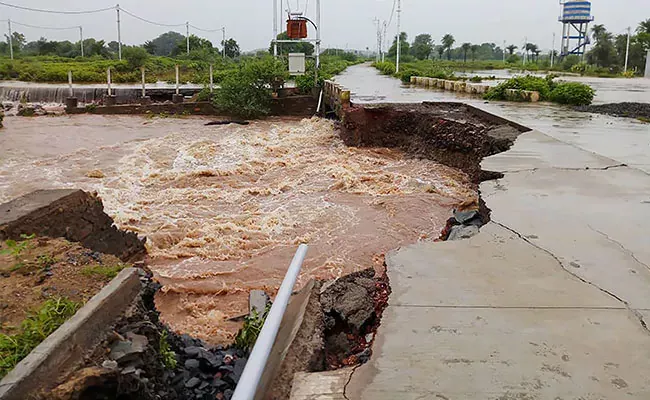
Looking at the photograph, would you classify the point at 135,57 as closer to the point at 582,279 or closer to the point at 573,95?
the point at 573,95

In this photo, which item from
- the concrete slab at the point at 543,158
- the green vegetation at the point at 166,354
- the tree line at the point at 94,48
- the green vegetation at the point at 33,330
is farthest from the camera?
the tree line at the point at 94,48

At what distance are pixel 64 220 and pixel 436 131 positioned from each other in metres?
9.52

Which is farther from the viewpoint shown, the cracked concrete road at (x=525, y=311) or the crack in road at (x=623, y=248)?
the crack in road at (x=623, y=248)

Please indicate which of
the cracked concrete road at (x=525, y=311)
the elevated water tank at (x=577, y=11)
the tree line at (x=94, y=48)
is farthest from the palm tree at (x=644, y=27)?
the cracked concrete road at (x=525, y=311)

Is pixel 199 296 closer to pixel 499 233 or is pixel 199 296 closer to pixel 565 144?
pixel 499 233

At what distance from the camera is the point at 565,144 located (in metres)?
9.03

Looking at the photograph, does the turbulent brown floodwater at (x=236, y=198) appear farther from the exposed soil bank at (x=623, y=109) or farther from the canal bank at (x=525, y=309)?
the exposed soil bank at (x=623, y=109)

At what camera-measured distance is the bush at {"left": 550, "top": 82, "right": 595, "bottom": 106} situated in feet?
55.9

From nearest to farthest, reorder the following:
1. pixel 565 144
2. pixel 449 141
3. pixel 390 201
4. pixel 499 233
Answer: pixel 499 233 < pixel 565 144 < pixel 390 201 < pixel 449 141

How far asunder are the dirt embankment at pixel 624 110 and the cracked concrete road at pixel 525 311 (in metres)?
9.34

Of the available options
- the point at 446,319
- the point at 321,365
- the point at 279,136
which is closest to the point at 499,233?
the point at 446,319

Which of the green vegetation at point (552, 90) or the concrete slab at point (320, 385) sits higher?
the green vegetation at point (552, 90)

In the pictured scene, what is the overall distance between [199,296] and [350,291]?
9.02 ft

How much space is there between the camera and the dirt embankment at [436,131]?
11.1 meters
